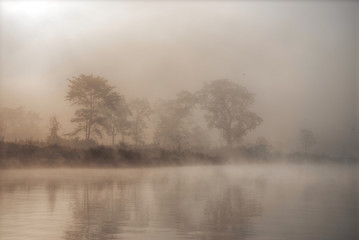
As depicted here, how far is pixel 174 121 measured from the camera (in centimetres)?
3056

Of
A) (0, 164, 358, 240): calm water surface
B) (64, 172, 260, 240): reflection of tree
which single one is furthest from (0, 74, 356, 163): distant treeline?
(0, 164, 358, 240): calm water surface

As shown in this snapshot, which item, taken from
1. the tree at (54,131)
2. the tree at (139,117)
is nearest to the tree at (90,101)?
the tree at (54,131)

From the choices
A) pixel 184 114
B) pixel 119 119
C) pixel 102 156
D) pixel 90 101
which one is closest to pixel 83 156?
pixel 102 156

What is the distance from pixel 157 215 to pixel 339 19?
87.5ft

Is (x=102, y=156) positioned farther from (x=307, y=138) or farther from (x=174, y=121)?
(x=307, y=138)

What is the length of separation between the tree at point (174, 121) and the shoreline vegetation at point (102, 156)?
94.9 inches

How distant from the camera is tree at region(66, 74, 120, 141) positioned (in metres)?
25.2

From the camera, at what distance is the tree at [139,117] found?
93.4 feet

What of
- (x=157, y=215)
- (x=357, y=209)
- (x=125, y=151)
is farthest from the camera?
(x=125, y=151)

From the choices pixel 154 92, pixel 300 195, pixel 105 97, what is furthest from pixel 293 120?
pixel 300 195

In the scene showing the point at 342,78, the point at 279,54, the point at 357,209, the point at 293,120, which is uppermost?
the point at 279,54

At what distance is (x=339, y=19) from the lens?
29484mm

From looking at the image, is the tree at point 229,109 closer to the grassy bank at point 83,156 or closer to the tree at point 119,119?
the tree at point 119,119

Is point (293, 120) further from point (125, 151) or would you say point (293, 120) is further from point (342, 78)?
point (125, 151)
